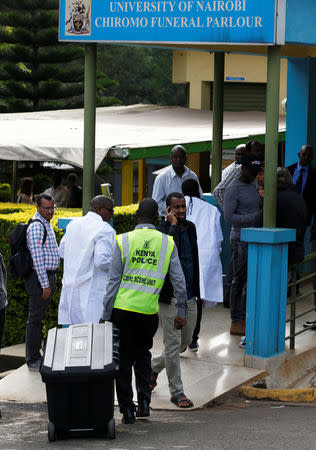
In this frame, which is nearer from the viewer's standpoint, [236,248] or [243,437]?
[243,437]

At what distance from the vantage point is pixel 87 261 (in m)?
8.28

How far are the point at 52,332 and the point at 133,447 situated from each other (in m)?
1.11

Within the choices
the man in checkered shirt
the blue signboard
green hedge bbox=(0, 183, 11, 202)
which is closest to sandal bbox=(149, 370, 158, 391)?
the man in checkered shirt

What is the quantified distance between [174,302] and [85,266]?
4.00 ft

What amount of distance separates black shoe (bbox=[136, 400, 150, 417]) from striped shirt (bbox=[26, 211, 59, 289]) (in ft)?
6.20

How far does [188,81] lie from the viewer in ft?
103

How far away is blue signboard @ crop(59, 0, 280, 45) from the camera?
26.9 feet

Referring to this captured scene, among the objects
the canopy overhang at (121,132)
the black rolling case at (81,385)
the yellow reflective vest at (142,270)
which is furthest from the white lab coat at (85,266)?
the canopy overhang at (121,132)

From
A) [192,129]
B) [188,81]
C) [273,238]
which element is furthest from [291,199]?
[188,81]

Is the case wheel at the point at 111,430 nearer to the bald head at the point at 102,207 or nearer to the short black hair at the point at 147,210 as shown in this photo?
the short black hair at the point at 147,210

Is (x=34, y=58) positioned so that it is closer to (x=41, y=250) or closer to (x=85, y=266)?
(x=41, y=250)

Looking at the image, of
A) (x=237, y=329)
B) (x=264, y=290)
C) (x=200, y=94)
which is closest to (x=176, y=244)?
(x=264, y=290)

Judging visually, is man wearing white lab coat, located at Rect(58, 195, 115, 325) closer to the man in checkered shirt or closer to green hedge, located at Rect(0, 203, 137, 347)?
A: the man in checkered shirt

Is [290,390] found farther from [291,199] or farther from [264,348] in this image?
[291,199]
